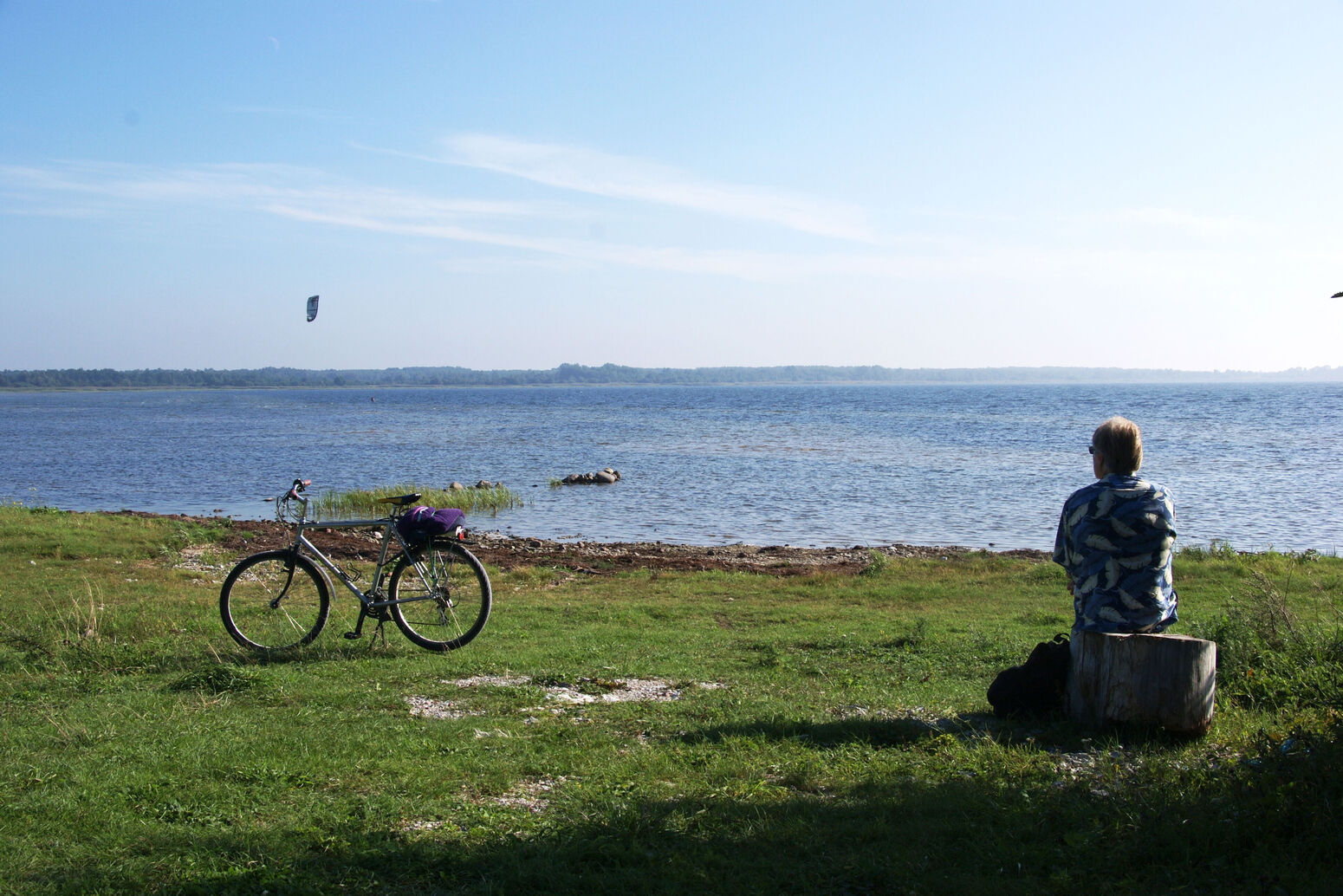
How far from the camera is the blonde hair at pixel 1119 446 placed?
5730mm

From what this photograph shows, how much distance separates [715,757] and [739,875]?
151 cm

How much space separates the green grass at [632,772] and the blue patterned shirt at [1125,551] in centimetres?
69

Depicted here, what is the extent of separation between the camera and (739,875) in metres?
3.77

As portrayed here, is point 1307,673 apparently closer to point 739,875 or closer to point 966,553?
point 739,875

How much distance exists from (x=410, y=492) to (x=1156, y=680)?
28.4 metres

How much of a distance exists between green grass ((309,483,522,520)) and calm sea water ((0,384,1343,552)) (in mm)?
1257

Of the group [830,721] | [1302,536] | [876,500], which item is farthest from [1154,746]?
[876,500]

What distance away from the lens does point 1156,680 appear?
535 cm

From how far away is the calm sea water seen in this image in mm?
26984

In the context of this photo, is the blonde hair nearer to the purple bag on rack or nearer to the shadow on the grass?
the shadow on the grass

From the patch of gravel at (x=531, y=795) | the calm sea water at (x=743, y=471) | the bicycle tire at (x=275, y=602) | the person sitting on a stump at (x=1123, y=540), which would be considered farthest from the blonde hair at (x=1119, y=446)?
the calm sea water at (x=743, y=471)

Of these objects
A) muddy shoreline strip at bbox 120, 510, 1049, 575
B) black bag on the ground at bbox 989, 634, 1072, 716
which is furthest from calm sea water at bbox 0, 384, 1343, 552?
black bag on the ground at bbox 989, 634, 1072, 716

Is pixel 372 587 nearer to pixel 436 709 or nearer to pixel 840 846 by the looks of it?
pixel 436 709

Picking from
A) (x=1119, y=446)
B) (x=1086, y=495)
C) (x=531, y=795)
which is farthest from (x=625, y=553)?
(x=531, y=795)
